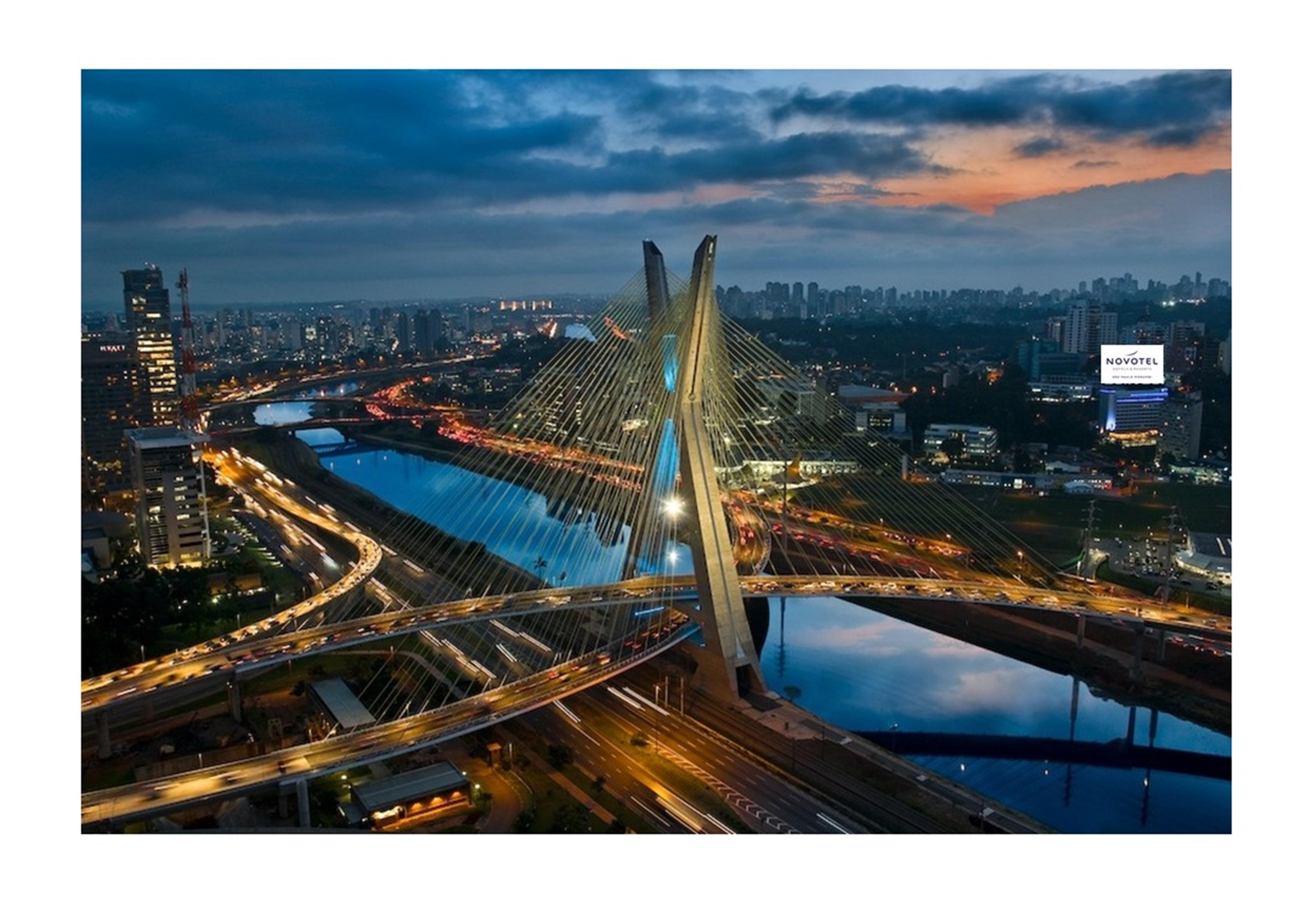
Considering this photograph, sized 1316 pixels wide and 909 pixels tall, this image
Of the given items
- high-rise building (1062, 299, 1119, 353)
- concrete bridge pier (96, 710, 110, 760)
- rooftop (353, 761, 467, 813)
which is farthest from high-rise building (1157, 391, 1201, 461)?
concrete bridge pier (96, 710, 110, 760)

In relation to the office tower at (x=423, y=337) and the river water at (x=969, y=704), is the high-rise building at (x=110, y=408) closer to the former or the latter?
the river water at (x=969, y=704)

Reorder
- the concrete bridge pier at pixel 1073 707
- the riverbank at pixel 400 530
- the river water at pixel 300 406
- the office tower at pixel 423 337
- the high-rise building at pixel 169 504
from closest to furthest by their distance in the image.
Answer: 1. the concrete bridge pier at pixel 1073 707
2. the high-rise building at pixel 169 504
3. the riverbank at pixel 400 530
4. the river water at pixel 300 406
5. the office tower at pixel 423 337

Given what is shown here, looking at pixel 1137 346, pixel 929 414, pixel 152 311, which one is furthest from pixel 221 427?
pixel 1137 346

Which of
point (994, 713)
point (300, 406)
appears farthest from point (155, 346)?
point (994, 713)

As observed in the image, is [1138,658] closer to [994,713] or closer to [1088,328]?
[994,713]

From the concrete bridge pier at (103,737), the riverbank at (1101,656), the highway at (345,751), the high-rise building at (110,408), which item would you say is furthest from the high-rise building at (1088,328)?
the high-rise building at (110,408)

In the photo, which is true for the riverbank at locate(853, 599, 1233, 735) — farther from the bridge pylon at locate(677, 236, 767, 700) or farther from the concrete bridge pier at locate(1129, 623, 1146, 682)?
the bridge pylon at locate(677, 236, 767, 700)

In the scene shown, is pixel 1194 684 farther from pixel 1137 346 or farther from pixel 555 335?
pixel 555 335
